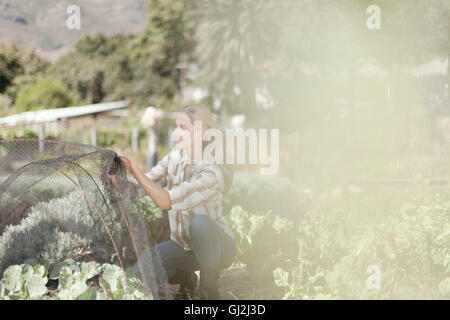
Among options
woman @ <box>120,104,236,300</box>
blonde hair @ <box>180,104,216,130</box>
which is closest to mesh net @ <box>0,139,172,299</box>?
woman @ <box>120,104,236,300</box>

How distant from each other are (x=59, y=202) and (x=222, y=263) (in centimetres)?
102

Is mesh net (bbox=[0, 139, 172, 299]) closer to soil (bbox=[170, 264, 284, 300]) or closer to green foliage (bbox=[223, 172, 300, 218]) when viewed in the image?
soil (bbox=[170, 264, 284, 300])

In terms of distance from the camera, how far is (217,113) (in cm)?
2134

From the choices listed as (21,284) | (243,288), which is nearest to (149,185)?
(21,284)

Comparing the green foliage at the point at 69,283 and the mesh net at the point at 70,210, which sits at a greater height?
the mesh net at the point at 70,210

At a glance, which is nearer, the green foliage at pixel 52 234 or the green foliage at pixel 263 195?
the green foliage at pixel 52 234

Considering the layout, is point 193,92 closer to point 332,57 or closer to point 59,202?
point 332,57

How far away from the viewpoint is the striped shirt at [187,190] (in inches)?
92.1

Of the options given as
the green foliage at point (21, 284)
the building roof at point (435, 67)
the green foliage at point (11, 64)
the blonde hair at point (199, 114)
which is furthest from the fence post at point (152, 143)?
the green foliage at point (21, 284)

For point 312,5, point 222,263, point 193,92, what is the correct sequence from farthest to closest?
1. point 193,92
2. point 312,5
3. point 222,263

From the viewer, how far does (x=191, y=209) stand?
2.49 metres

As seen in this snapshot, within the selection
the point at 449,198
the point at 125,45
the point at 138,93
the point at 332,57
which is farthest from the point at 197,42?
the point at 449,198

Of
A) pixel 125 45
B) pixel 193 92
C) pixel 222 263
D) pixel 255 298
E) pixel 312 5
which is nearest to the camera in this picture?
pixel 222 263

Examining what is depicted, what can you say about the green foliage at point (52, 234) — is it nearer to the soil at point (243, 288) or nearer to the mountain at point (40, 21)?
the soil at point (243, 288)
